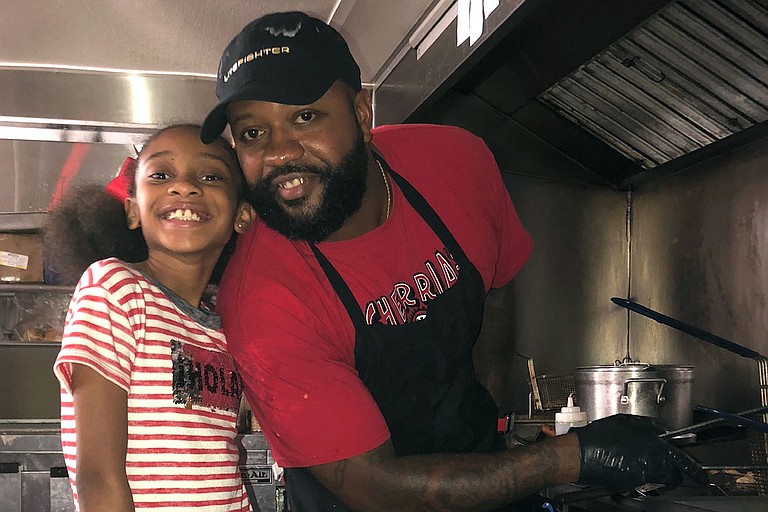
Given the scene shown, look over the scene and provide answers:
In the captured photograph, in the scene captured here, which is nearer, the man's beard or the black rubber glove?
the black rubber glove

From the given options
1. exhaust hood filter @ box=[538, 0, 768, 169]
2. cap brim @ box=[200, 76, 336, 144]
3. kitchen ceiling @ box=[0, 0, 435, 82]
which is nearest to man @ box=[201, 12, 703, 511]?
cap brim @ box=[200, 76, 336, 144]

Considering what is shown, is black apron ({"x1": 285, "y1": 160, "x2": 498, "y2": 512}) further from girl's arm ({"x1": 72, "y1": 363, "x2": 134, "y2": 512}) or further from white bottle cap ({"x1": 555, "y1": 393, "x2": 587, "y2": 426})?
girl's arm ({"x1": 72, "y1": 363, "x2": 134, "y2": 512})

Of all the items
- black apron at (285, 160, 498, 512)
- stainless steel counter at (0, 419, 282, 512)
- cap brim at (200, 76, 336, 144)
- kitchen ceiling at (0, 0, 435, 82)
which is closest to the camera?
cap brim at (200, 76, 336, 144)

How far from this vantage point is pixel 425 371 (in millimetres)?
1400

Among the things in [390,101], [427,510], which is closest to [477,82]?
[390,101]

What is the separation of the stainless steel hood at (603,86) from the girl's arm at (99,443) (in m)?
0.80

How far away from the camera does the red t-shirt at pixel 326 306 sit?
4.07 feet

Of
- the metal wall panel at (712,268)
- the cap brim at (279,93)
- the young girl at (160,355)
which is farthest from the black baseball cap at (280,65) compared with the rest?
the metal wall panel at (712,268)

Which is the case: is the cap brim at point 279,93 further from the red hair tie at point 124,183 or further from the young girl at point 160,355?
the red hair tie at point 124,183

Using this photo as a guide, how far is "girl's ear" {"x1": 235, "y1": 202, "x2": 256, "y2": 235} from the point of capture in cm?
139

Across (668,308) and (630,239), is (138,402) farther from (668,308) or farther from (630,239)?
(630,239)

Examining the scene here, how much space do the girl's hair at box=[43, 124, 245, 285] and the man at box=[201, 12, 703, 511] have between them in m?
0.15

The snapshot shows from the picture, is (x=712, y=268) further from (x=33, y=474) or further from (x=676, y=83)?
(x=33, y=474)

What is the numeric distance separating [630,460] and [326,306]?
492 mm
